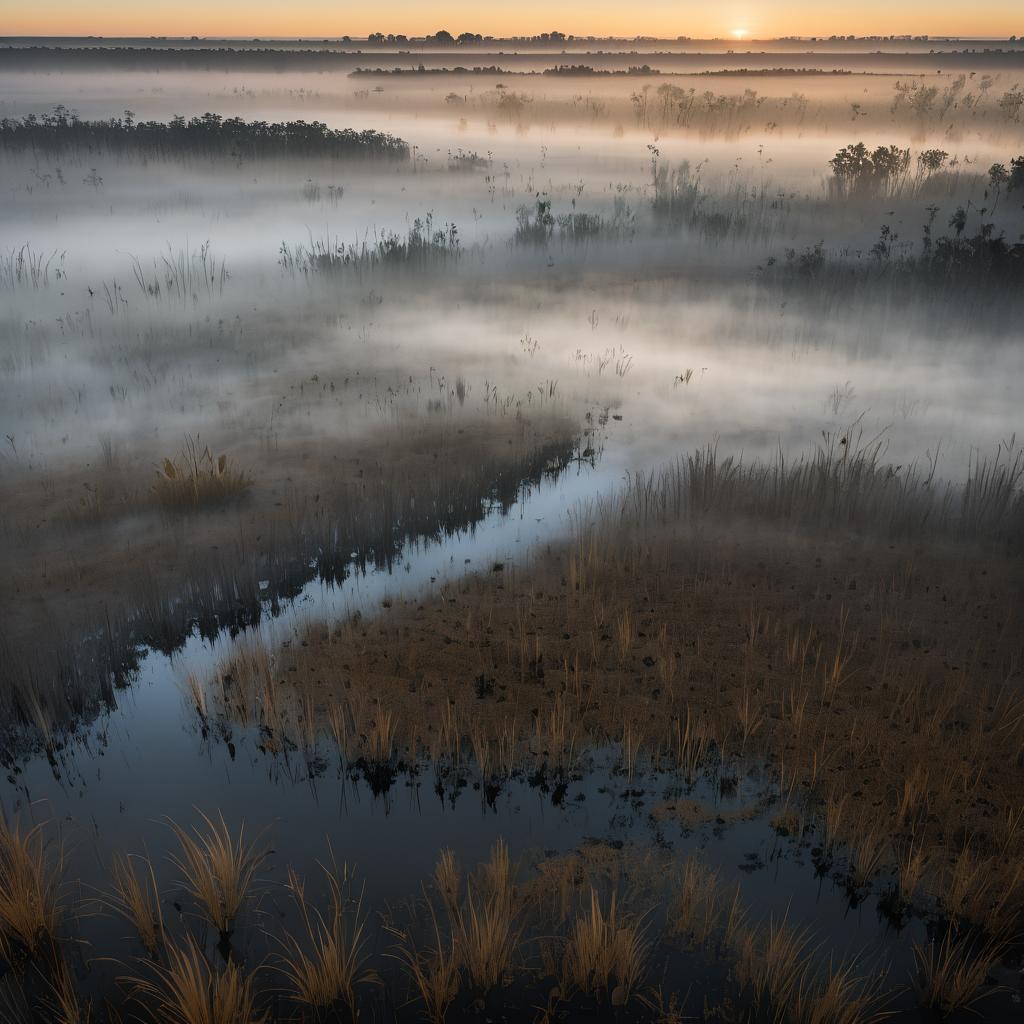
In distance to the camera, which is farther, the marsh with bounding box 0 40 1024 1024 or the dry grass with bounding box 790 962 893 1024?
the marsh with bounding box 0 40 1024 1024

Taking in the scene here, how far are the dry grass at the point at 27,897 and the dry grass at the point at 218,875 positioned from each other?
537mm

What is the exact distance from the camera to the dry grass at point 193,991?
3135mm

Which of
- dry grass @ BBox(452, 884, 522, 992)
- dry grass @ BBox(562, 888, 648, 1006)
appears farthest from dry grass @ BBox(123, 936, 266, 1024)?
dry grass @ BBox(562, 888, 648, 1006)

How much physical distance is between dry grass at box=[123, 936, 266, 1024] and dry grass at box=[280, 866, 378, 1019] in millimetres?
186

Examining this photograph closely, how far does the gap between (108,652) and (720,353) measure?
9.81 meters

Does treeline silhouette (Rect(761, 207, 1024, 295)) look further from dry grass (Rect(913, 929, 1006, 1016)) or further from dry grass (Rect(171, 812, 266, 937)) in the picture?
dry grass (Rect(171, 812, 266, 937))

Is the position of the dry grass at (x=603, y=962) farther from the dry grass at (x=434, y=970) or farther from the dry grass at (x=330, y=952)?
the dry grass at (x=330, y=952)

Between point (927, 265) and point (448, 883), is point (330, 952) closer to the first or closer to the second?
point (448, 883)

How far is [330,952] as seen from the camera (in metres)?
3.32

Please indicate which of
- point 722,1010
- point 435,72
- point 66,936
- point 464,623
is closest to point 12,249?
→ point 464,623

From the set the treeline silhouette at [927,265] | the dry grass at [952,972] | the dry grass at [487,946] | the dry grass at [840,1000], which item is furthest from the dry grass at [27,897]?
the treeline silhouette at [927,265]

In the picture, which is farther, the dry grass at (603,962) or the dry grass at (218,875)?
the dry grass at (218,875)

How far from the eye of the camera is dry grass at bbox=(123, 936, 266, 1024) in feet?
10.3

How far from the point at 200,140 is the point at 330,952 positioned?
3000 cm
